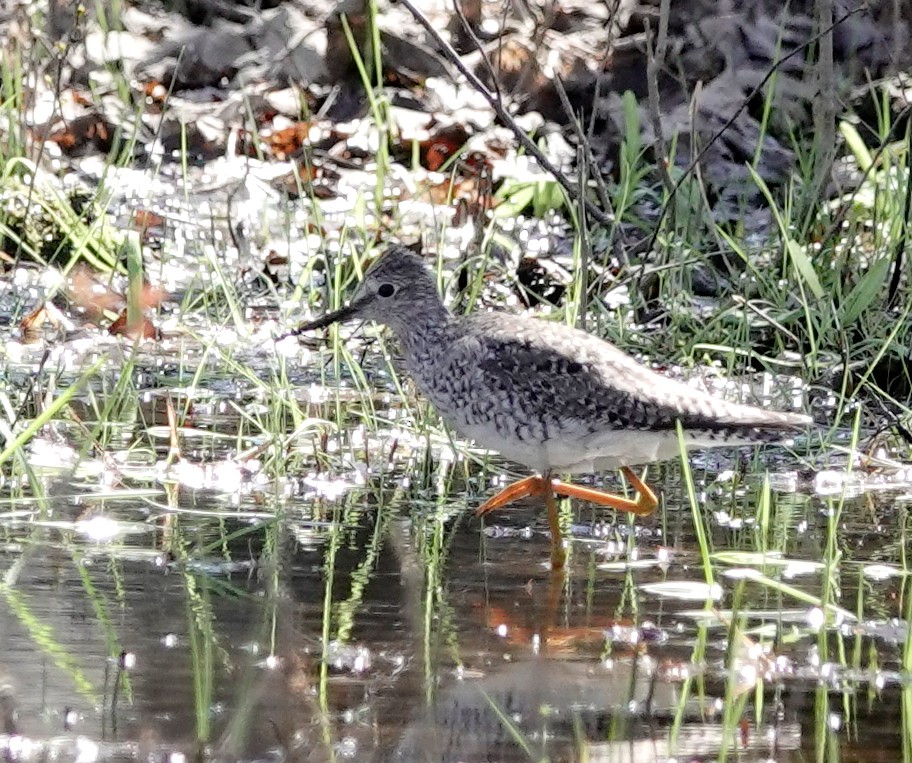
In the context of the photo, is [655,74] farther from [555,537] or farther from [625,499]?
[555,537]

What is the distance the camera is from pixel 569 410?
223 inches

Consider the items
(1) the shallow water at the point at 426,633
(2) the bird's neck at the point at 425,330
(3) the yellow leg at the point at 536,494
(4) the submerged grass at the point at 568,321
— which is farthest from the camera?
(2) the bird's neck at the point at 425,330

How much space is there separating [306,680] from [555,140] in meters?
6.33

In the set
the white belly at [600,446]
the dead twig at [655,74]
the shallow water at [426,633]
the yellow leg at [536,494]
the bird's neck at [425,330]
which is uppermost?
the dead twig at [655,74]

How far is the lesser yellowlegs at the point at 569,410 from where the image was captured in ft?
18.3

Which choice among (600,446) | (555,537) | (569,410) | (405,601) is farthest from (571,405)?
(405,601)

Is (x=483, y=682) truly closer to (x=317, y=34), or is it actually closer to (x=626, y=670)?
(x=626, y=670)

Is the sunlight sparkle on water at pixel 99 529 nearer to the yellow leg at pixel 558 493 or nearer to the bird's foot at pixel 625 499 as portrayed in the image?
the yellow leg at pixel 558 493

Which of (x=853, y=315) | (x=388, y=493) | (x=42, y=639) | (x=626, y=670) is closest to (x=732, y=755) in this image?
(x=626, y=670)

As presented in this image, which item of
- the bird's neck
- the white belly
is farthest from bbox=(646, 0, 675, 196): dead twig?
the white belly

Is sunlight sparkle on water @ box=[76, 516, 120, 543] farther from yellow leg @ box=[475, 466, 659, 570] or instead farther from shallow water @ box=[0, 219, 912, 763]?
yellow leg @ box=[475, 466, 659, 570]

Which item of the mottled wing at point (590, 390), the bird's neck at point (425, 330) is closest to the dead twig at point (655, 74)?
the bird's neck at point (425, 330)

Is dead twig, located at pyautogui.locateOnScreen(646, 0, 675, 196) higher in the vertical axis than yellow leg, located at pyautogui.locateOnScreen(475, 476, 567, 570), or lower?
higher

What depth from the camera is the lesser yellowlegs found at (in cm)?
558
